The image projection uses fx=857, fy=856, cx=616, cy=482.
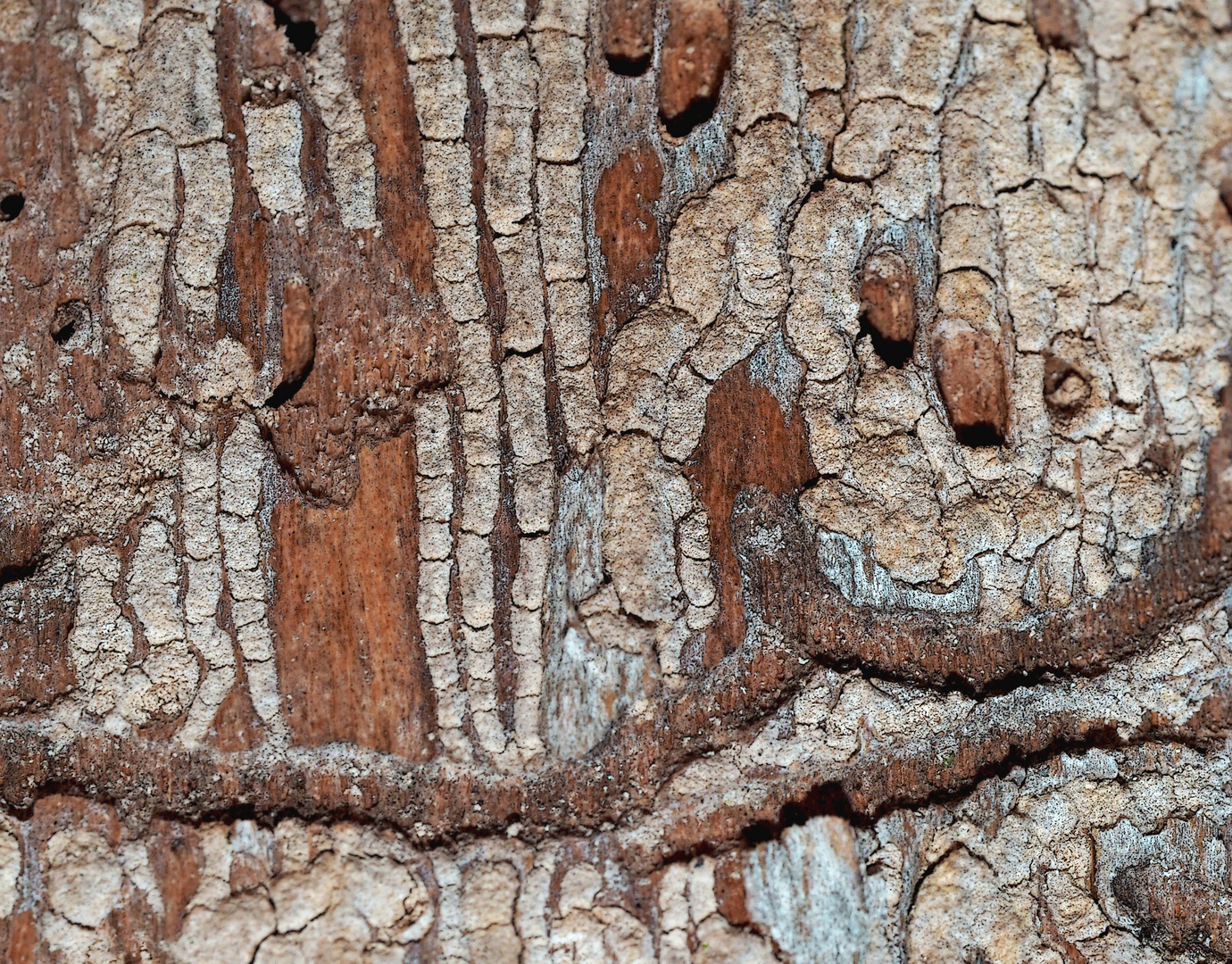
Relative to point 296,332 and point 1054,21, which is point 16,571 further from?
point 1054,21

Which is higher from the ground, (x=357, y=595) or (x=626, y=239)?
(x=626, y=239)

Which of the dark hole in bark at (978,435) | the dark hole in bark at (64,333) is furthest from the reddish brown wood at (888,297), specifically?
the dark hole in bark at (64,333)

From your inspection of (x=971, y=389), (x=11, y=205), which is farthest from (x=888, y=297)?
(x=11, y=205)

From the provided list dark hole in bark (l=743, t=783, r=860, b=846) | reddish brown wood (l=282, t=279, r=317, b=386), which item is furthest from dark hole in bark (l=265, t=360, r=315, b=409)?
dark hole in bark (l=743, t=783, r=860, b=846)

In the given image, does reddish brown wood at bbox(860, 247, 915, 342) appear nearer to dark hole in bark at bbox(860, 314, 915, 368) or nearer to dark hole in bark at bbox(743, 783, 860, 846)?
dark hole in bark at bbox(860, 314, 915, 368)

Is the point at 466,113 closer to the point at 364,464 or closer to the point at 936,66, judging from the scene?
the point at 364,464
